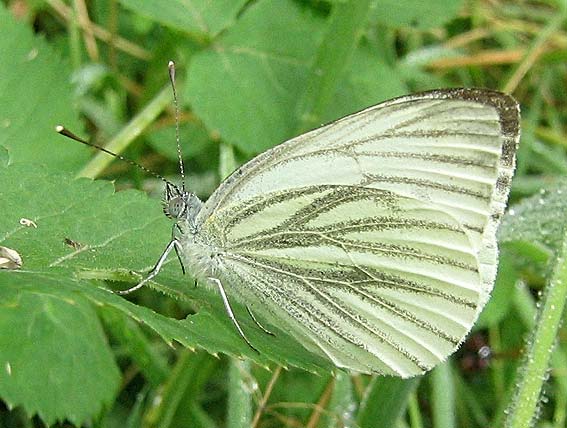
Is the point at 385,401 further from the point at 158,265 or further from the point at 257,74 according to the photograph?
the point at 257,74

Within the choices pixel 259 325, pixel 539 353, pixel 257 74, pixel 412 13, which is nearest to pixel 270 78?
pixel 257 74

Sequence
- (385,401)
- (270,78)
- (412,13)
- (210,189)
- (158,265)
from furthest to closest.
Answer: (210,189)
(412,13)
(270,78)
(385,401)
(158,265)

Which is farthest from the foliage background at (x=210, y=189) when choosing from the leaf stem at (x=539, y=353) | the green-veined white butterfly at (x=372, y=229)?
the green-veined white butterfly at (x=372, y=229)

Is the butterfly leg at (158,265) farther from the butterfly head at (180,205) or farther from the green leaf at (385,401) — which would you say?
the green leaf at (385,401)

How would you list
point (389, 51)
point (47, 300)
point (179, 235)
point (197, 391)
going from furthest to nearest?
point (389, 51) < point (197, 391) < point (47, 300) < point (179, 235)

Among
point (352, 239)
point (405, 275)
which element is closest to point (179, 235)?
point (352, 239)

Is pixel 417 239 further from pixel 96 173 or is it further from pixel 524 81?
pixel 524 81

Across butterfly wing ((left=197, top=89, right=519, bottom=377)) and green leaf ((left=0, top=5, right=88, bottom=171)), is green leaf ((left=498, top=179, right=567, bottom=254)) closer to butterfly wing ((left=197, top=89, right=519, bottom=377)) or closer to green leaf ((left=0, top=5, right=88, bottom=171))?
butterfly wing ((left=197, top=89, right=519, bottom=377))
